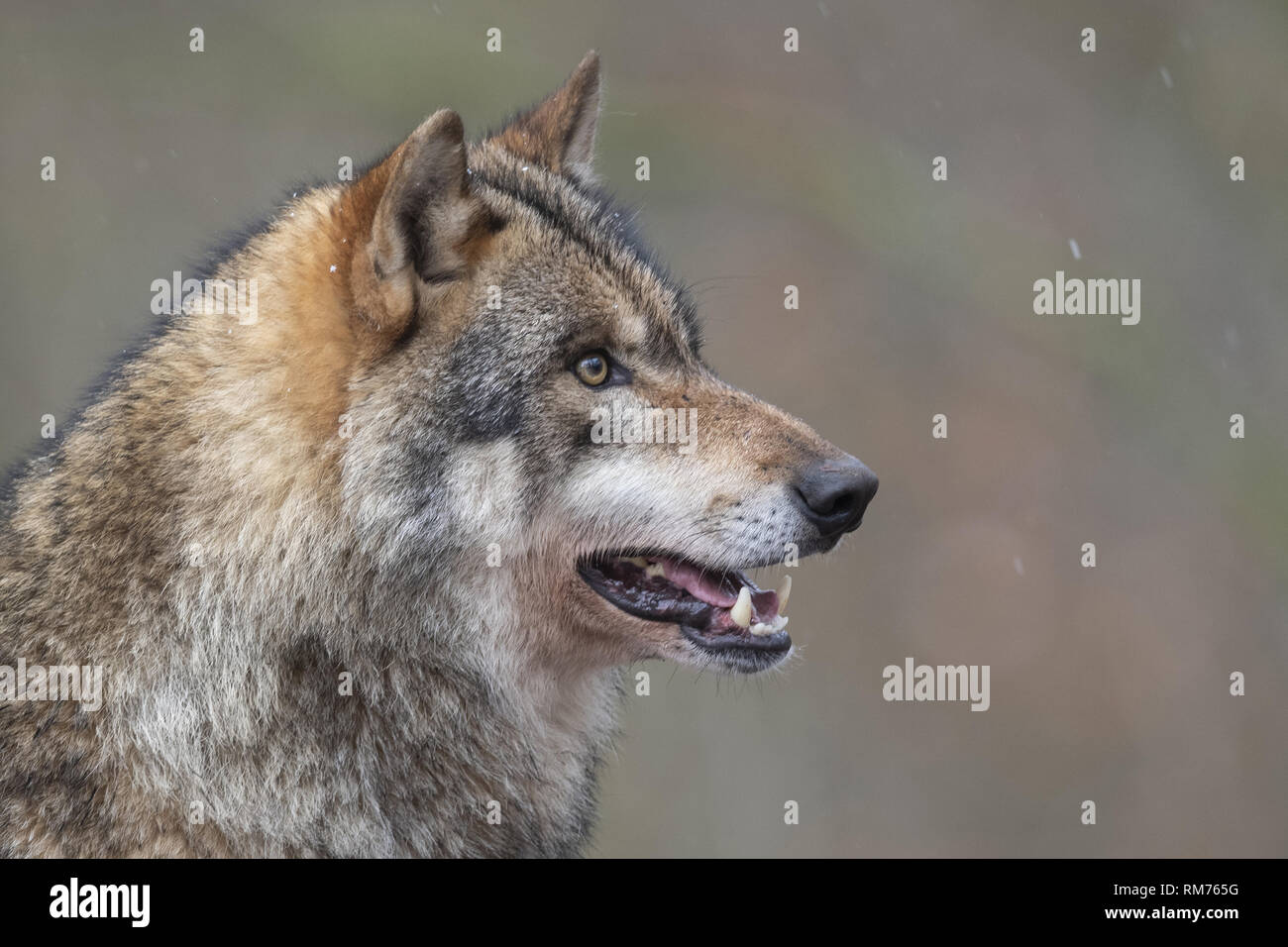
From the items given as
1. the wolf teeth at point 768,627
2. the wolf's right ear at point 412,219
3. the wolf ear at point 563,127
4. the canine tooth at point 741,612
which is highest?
the wolf ear at point 563,127

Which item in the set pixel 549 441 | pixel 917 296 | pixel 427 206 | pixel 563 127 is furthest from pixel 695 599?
pixel 917 296

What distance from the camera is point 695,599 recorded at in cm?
423

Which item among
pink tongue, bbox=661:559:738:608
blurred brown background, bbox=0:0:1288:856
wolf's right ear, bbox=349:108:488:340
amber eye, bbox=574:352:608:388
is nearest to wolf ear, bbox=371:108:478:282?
wolf's right ear, bbox=349:108:488:340

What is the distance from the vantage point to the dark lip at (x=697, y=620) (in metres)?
4.14

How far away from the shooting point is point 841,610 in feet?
42.3

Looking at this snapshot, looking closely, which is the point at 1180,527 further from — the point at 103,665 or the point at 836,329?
Result: the point at 103,665

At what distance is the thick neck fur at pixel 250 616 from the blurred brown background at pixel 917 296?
8.02 meters

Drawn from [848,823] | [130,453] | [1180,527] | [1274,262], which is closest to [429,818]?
[130,453]

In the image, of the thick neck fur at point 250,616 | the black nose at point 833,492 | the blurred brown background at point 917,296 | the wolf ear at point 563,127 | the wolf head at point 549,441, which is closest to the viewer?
the thick neck fur at point 250,616

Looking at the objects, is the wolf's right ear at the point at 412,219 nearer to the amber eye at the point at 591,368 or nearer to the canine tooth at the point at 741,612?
the amber eye at the point at 591,368

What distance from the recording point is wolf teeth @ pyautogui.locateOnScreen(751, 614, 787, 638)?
13.7ft

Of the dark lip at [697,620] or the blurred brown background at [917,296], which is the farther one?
the blurred brown background at [917,296]

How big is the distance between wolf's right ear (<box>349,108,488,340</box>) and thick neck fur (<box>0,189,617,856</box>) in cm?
12

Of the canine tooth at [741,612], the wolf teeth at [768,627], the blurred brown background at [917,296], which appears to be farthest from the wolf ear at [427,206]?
the blurred brown background at [917,296]
